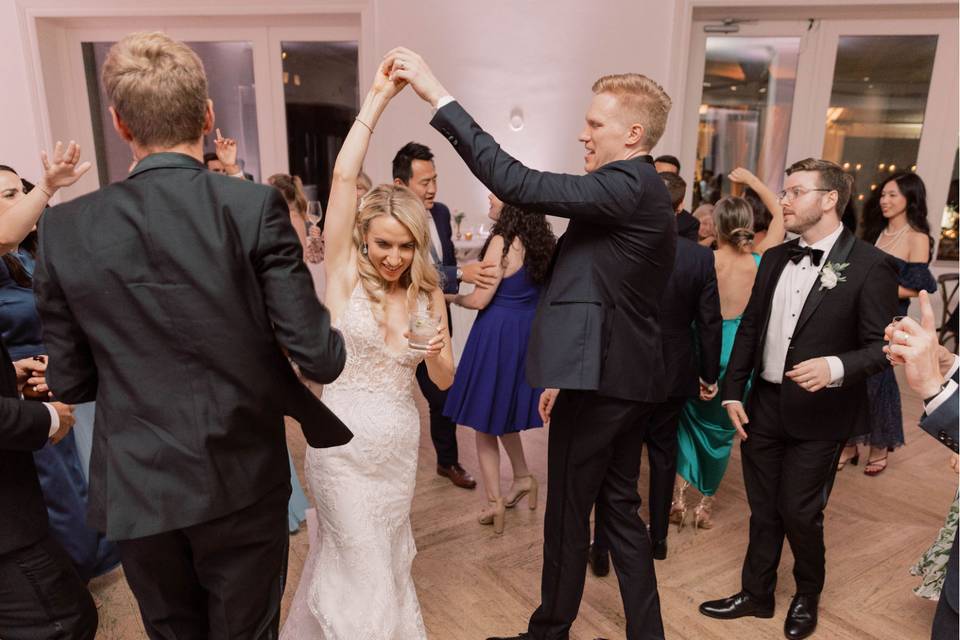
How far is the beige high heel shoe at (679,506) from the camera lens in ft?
10.3

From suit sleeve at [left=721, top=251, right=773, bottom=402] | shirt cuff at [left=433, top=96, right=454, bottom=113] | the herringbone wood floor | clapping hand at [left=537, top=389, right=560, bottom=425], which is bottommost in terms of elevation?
the herringbone wood floor

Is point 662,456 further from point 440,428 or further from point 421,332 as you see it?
point 421,332

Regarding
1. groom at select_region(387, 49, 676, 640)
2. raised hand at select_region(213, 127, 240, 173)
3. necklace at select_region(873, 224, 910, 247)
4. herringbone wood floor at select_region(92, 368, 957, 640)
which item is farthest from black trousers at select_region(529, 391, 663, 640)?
necklace at select_region(873, 224, 910, 247)

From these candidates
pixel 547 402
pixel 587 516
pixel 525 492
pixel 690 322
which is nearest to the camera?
pixel 587 516

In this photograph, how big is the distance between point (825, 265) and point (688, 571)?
1.40m

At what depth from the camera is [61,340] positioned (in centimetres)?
124

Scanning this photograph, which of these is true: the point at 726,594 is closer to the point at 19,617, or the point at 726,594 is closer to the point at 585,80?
the point at 19,617

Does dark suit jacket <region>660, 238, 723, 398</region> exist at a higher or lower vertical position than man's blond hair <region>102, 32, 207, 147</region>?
lower

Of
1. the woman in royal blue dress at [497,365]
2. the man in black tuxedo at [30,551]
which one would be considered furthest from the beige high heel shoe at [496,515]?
the man in black tuxedo at [30,551]

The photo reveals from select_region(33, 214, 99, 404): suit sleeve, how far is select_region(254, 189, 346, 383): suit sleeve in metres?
0.35

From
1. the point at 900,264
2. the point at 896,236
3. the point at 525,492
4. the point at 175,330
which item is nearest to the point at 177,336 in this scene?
the point at 175,330

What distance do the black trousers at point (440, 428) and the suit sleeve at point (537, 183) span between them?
6.12 ft

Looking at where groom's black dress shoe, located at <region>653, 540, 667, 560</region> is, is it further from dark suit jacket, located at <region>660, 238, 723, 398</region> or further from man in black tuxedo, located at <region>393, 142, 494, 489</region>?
man in black tuxedo, located at <region>393, 142, 494, 489</region>

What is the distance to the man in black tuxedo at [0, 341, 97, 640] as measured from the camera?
59.3 inches
